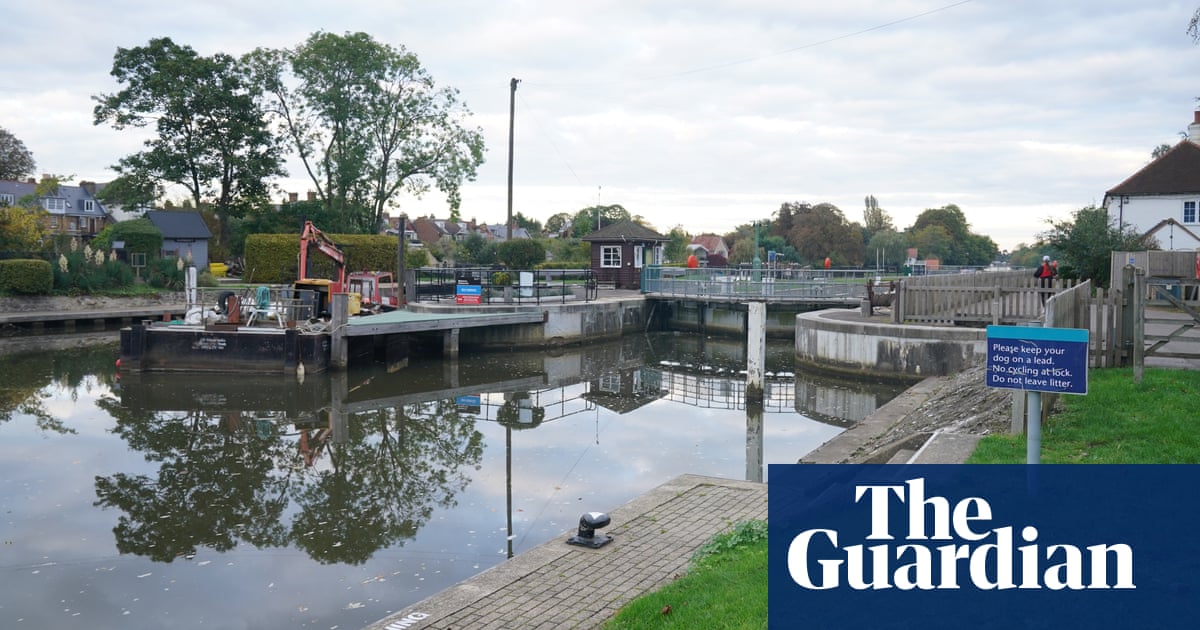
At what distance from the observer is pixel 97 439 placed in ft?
55.6

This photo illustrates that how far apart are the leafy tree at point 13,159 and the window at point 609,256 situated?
181ft

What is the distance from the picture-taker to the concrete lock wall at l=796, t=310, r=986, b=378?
2316 centimetres

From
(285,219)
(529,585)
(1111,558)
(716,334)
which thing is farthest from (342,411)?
(285,219)

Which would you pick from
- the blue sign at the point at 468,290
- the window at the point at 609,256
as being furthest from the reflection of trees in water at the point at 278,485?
the window at the point at 609,256

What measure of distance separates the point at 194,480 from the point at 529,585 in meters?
8.24

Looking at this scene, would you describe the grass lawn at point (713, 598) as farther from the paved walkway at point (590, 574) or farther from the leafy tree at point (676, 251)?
the leafy tree at point (676, 251)

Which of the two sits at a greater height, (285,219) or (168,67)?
(168,67)

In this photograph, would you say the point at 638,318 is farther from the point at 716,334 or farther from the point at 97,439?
the point at 97,439

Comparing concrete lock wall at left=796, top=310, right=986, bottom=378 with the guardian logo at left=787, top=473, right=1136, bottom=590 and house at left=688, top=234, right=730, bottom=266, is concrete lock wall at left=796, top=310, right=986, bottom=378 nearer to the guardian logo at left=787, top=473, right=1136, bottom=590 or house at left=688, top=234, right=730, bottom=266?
the guardian logo at left=787, top=473, right=1136, bottom=590

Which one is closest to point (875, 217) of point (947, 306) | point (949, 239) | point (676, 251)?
point (949, 239)

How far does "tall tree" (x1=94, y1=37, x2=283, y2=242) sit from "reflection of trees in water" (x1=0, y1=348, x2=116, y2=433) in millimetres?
27737

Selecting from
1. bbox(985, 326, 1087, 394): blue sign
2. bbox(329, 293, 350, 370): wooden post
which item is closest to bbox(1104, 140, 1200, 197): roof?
bbox(329, 293, 350, 370): wooden post

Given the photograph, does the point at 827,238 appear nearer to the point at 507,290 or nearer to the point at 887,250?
the point at 887,250

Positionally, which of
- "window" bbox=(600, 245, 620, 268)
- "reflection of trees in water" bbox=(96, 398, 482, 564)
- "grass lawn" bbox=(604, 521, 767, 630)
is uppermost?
"window" bbox=(600, 245, 620, 268)
